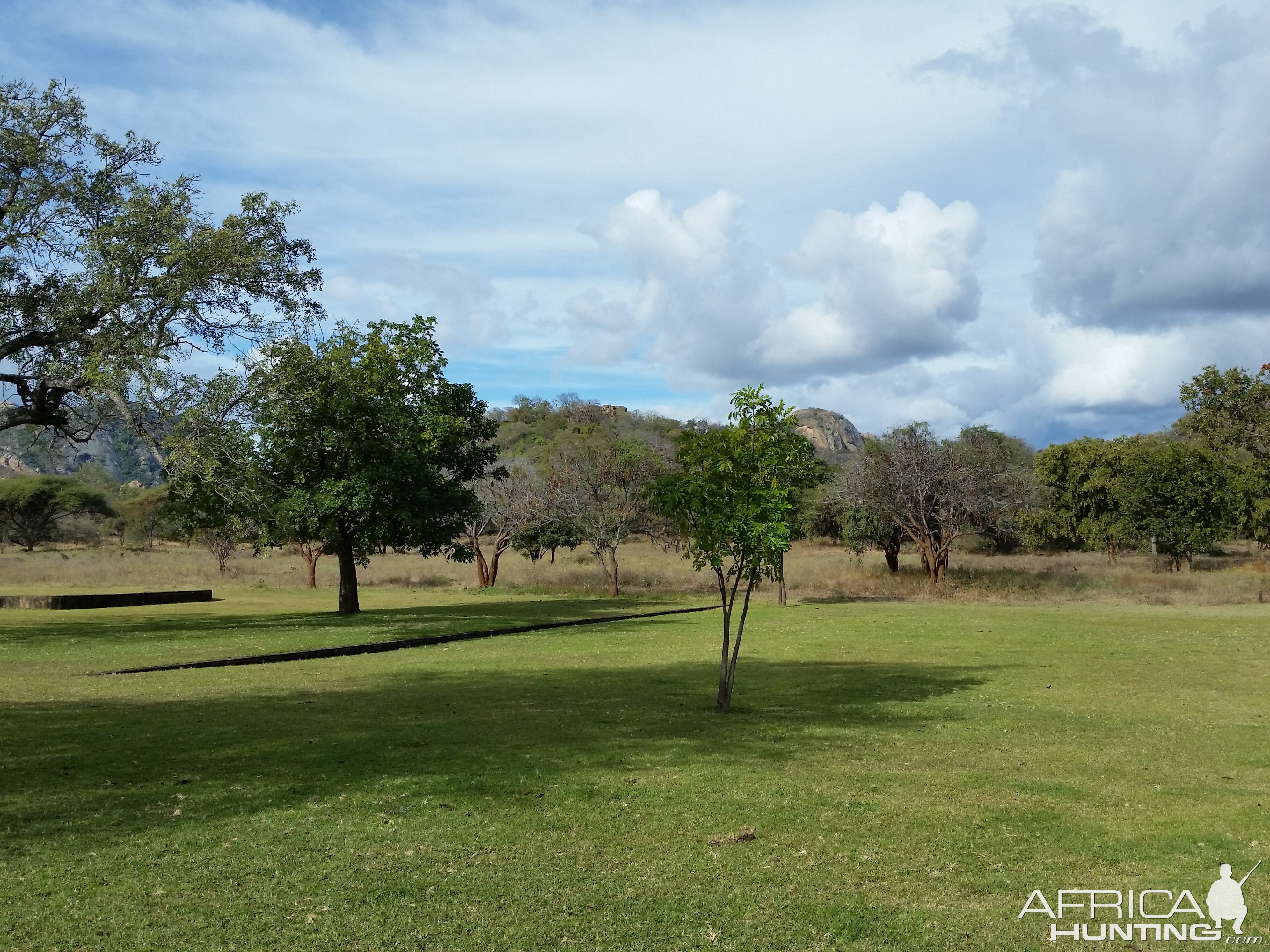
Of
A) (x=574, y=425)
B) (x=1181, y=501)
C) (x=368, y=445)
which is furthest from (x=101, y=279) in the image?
(x=574, y=425)

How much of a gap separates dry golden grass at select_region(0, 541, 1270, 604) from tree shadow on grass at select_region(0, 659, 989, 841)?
76.5 ft

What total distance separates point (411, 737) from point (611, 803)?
157 inches

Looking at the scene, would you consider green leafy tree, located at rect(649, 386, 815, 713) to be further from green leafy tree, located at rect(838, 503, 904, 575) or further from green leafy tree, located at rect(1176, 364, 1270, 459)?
green leafy tree, located at rect(1176, 364, 1270, 459)

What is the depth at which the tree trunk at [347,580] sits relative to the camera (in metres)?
33.0

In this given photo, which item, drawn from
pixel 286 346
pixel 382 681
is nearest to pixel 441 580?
pixel 286 346

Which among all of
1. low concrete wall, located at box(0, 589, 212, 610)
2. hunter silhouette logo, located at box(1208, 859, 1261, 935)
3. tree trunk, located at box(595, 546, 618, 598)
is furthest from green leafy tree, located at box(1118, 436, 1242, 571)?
hunter silhouette logo, located at box(1208, 859, 1261, 935)

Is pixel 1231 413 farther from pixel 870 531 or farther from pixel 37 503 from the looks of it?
pixel 37 503

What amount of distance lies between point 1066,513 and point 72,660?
5561 cm

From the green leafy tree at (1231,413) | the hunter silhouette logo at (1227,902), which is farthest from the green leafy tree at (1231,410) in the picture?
the hunter silhouette logo at (1227,902)

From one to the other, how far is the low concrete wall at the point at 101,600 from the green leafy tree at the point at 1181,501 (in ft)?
146

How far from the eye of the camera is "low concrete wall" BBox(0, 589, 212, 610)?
1432 inches

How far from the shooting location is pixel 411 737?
11891mm

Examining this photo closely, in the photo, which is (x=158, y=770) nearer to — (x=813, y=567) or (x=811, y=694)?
(x=811, y=694)

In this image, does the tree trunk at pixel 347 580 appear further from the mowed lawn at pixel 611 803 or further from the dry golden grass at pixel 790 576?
the mowed lawn at pixel 611 803
